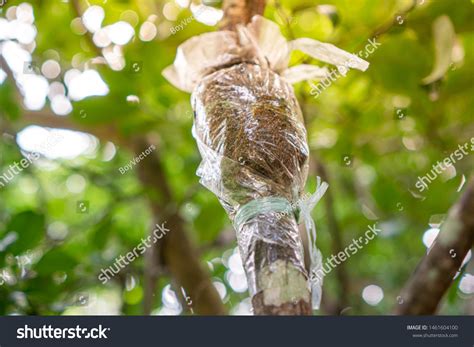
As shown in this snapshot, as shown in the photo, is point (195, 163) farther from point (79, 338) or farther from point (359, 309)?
point (359, 309)

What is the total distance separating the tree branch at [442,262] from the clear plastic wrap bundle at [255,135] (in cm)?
38

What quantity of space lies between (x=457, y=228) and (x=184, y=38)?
650mm

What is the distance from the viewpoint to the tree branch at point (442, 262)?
1072mm

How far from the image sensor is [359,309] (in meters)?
2.07

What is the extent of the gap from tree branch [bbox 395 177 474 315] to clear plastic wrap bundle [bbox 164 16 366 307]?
0.38m

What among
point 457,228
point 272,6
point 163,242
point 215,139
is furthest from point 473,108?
point 215,139

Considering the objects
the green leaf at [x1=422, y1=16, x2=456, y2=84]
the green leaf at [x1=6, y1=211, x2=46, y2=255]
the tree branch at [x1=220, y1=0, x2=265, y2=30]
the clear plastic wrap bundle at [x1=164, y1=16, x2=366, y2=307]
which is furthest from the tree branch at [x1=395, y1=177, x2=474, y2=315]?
the green leaf at [x1=6, y1=211, x2=46, y2=255]

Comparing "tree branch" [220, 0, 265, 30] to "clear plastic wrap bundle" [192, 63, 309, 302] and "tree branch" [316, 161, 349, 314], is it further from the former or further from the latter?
"tree branch" [316, 161, 349, 314]

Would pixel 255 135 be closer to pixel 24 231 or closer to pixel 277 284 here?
pixel 277 284

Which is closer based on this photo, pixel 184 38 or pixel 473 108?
pixel 184 38

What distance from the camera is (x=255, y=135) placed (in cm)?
71

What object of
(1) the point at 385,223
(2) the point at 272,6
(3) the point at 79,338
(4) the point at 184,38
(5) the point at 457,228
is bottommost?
(1) the point at 385,223

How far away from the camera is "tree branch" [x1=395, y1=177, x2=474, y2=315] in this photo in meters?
1.07

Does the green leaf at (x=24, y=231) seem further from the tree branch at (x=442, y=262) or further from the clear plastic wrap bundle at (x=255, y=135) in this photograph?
the tree branch at (x=442, y=262)
